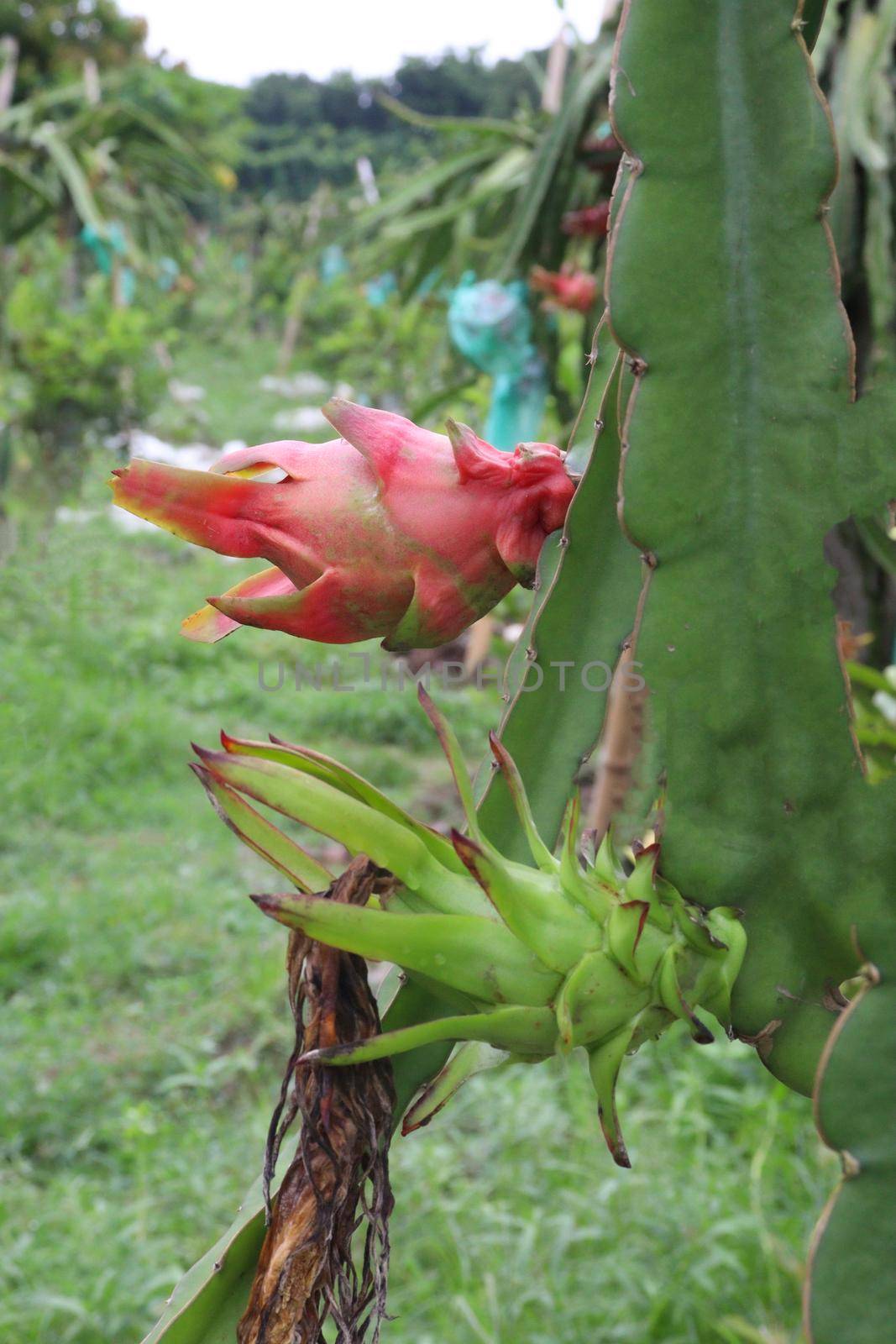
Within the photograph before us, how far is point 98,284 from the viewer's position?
4727 millimetres

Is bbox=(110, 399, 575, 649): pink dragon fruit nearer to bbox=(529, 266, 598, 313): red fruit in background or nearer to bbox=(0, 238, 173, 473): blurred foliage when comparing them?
bbox=(529, 266, 598, 313): red fruit in background

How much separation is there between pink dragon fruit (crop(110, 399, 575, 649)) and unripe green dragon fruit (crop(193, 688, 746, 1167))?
0.06 m

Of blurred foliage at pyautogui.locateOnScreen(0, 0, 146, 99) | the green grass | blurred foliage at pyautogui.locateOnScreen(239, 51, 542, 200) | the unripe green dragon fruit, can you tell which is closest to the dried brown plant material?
the unripe green dragon fruit

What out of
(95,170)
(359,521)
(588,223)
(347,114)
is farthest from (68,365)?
(347,114)

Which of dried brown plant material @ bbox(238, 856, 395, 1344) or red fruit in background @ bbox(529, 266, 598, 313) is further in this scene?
red fruit in background @ bbox(529, 266, 598, 313)

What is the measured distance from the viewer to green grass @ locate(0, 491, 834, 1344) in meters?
1.37

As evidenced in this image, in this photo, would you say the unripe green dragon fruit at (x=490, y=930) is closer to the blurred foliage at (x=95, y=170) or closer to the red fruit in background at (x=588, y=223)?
the red fruit in background at (x=588, y=223)

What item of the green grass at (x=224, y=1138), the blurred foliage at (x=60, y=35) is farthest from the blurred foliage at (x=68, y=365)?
the blurred foliage at (x=60, y=35)

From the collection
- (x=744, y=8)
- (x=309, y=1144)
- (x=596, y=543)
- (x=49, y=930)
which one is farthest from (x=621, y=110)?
(x=49, y=930)

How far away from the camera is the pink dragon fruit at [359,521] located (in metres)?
0.41

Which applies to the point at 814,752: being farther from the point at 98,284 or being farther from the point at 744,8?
the point at 98,284

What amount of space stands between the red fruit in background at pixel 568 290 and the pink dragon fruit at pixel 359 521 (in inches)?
55.0

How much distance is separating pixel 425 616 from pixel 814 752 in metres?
0.14

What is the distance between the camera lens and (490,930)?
36cm
